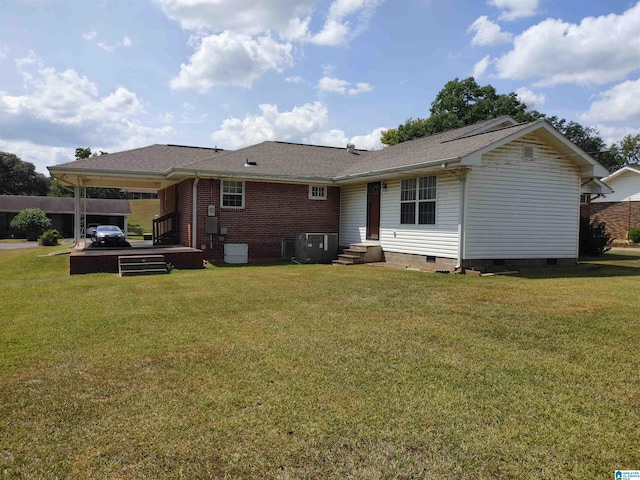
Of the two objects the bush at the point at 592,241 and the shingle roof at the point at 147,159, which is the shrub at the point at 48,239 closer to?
the shingle roof at the point at 147,159

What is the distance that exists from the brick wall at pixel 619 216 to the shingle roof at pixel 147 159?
25197 millimetres

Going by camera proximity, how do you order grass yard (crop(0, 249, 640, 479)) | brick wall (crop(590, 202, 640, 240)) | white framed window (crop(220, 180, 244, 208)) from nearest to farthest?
grass yard (crop(0, 249, 640, 479)) < white framed window (crop(220, 180, 244, 208)) < brick wall (crop(590, 202, 640, 240))

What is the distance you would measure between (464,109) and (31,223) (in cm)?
3792

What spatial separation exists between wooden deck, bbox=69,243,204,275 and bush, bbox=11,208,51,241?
30.4m

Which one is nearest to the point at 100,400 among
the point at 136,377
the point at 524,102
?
the point at 136,377

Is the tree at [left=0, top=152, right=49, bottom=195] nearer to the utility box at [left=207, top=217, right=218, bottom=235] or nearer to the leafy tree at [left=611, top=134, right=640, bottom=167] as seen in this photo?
the utility box at [left=207, top=217, right=218, bottom=235]

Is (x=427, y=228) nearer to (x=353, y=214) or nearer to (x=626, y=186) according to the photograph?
(x=353, y=214)

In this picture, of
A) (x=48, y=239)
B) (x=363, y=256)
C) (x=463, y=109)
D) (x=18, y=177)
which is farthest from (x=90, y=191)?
(x=363, y=256)

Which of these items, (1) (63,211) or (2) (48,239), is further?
(1) (63,211)

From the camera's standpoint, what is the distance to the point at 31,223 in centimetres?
3788

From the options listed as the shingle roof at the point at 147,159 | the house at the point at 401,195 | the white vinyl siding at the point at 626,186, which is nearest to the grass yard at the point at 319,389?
the house at the point at 401,195

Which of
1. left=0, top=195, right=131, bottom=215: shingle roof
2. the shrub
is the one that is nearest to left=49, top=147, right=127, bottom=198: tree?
left=0, top=195, right=131, bottom=215: shingle roof

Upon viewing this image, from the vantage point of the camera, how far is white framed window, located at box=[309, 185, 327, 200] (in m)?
16.8

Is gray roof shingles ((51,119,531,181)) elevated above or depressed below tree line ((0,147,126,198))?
below
